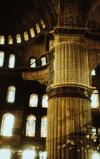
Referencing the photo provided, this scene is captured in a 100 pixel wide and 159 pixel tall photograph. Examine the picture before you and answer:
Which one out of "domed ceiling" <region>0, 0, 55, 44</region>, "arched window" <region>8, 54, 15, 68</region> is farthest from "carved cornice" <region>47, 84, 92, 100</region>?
"arched window" <region>8, 54, 15, 68</region>

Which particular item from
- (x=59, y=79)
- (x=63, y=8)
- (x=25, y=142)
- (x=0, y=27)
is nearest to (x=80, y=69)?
(x=59, y=79)

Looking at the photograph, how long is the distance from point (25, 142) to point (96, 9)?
37.7 ft

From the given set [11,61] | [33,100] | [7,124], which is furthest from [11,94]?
[11,61]

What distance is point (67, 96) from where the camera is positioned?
17.4 metres

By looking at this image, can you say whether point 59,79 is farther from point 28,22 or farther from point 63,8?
point 28,22

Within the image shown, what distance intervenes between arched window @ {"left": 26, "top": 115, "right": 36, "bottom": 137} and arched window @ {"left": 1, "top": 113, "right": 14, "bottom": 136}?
1.27 m

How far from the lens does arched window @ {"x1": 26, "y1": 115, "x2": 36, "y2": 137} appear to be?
2651 centimetres

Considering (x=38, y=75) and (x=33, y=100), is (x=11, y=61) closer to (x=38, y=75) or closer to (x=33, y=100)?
(x=33, y=100)

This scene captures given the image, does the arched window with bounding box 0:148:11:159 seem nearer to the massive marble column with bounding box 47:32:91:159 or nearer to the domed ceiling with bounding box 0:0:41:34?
the massive marble column with bounding box 47:32:91:159

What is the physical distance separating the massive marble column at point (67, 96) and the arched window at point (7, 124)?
29.4ft

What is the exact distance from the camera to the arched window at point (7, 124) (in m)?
26.5

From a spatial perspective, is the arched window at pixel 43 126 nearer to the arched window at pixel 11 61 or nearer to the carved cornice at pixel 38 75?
the carved cornice at pixel 38 75

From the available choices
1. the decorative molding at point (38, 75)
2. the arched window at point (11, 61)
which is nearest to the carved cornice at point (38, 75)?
the decorative molding at point (38, 75)

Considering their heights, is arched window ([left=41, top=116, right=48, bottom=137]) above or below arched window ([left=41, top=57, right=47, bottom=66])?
below
